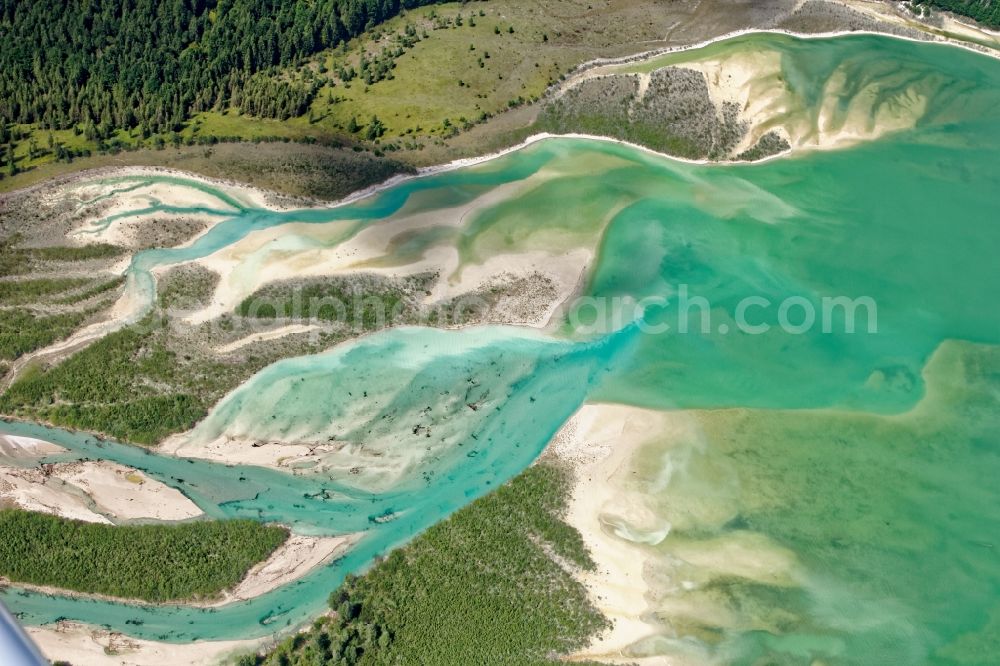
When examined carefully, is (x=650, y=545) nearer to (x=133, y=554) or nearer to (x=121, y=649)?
(x=133, y=554)

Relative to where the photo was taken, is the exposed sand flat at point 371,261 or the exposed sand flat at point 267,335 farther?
Answer: the exposed sand flat at point 371,261

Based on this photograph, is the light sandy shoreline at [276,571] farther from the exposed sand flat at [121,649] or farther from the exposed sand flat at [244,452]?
the exposed sand flat at [244,452]

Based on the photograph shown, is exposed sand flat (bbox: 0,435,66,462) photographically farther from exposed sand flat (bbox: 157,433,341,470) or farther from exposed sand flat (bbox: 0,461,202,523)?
exposed sand flat (bbox: 157,433,341,470)

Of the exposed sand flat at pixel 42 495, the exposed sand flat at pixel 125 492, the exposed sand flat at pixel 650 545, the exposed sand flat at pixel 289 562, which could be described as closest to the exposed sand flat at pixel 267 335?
the exposed sand flat at pixel 125 492

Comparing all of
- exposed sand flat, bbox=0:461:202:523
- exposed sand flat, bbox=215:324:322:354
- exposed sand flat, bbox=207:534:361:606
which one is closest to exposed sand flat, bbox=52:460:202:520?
exposed sand flat, bbox=0:461:202:523

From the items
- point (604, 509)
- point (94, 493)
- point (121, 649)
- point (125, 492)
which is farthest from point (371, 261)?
point (121, 649)

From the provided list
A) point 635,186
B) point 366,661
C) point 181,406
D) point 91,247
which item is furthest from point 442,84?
point 366,661

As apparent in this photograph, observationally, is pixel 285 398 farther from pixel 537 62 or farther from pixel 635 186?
pixel 537 62
